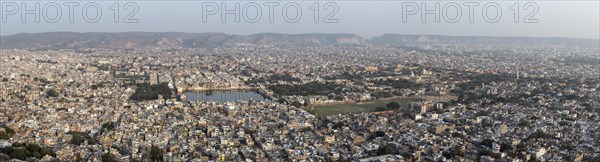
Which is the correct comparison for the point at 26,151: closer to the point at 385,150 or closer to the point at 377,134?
the point at 385,150

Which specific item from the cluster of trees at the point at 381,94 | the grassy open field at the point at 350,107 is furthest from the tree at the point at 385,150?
the cluster of trees at the point at 381,94

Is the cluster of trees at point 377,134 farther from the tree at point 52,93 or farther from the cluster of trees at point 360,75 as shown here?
the cluster of trees at point 360,75

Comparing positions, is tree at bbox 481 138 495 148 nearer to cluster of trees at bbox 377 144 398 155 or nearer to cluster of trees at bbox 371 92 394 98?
cluster of trees at bbox 377 144 398 155

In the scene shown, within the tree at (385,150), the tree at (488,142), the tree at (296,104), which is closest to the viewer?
the tree at (385,150)

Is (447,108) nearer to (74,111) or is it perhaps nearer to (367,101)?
(367,101)

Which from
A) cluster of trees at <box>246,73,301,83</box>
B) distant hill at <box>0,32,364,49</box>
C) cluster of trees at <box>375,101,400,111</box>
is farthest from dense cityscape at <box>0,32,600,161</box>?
distant hill at <box>0,32,364,49</box>

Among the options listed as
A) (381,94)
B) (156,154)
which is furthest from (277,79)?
(156,154)
